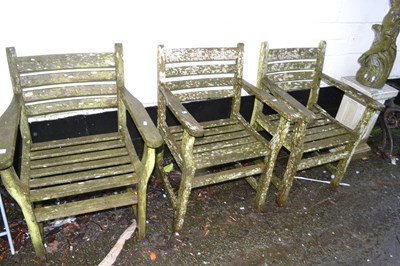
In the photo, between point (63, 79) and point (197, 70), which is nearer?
point (63, 79)

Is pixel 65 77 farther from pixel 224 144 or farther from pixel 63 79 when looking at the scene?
pixel 224 144

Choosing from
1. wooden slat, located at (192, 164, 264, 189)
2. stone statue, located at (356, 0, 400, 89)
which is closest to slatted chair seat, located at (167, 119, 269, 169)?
wooden slat, located at (192, 164, 264, 189)

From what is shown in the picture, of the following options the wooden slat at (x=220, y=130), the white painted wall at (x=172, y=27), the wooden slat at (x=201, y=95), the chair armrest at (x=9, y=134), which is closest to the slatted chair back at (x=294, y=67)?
the white painted wall at (x=172, y=27)

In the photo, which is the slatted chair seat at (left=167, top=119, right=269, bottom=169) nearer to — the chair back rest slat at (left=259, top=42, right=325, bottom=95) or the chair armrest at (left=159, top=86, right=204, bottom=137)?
the chair armrest at (left=159, top=86, right=204, bottom=137)

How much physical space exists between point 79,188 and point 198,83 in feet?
3.70

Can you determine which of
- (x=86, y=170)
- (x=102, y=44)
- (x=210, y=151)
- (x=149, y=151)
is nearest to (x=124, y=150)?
(x=86, y=170)

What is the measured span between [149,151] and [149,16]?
1050mm

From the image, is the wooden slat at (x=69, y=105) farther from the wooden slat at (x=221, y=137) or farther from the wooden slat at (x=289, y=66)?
the wooden slat at (x=289, y=66)

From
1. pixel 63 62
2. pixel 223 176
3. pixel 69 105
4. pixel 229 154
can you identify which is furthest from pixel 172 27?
pixel 223 176

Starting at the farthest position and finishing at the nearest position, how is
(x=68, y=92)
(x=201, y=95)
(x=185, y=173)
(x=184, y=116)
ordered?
(x=201, y=95), (x=68, y=92), (x=185, y=173), (x=184, y=116)

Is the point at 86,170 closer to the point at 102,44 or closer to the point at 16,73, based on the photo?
the point at 16,73

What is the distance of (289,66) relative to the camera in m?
2.58

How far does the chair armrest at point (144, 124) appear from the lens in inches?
61.6

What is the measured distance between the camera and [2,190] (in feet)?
7.41
